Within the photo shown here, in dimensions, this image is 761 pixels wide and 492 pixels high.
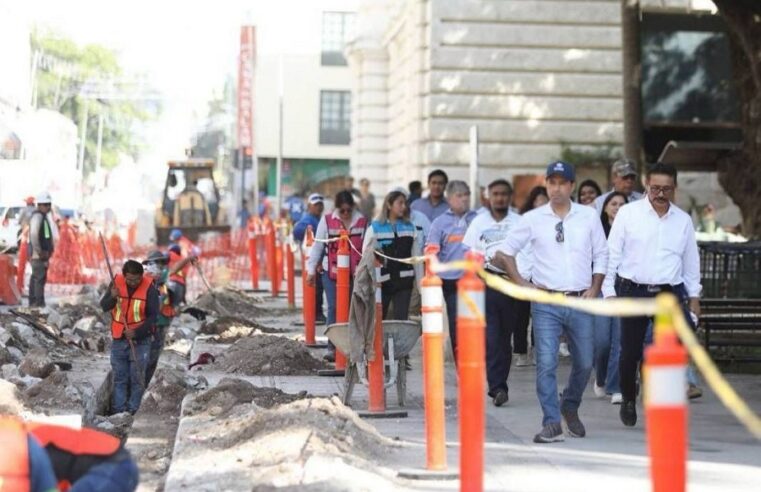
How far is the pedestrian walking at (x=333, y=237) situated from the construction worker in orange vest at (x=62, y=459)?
9590 millimetres

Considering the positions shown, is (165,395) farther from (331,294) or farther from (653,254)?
(653,254)

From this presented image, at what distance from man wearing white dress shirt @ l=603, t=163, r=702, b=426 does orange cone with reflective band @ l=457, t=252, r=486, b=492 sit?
411 cm

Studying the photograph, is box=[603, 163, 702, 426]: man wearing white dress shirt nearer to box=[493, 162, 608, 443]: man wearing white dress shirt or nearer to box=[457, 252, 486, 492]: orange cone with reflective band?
box=[493, 162, 608, 443]: man wearing white dress shirt

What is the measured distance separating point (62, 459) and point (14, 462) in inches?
15.8

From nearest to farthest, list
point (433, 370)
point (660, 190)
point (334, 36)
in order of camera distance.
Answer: point (433, 370), point (660, 190), point (334, 36)

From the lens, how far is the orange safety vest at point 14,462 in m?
6.05

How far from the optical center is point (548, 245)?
11039mm

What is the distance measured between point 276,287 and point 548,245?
820 inches

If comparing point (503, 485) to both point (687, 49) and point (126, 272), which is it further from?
point (687, 49)

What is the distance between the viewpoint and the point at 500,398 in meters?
13.1

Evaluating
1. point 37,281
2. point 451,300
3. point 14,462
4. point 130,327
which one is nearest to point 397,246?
point 451,300

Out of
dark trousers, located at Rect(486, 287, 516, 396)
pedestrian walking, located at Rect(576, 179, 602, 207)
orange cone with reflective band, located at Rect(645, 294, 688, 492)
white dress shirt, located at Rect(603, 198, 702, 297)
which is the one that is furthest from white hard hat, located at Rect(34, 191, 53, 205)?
orange cone with reflective band, located at Rect(645, 294, 688, 492)

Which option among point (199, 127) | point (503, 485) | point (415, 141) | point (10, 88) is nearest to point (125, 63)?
point (199, 127)

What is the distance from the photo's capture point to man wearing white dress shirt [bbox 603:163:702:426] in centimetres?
1122
